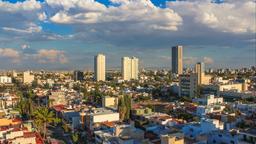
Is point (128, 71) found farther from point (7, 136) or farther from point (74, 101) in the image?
point (7, 136)

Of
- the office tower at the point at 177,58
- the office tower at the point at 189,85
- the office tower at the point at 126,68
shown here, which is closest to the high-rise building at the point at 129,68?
the office tower at the point at 126,68

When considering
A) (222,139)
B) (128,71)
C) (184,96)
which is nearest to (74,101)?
(184,96)

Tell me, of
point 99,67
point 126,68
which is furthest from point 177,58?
point 99,67

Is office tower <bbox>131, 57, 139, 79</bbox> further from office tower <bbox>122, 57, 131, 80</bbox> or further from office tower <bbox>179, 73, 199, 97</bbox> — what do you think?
office tower <bbox>179, 73, 199, 97</bbox>

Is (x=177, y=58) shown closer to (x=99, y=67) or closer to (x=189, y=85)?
(x=99, y=67)

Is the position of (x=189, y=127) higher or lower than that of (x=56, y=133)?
higher
